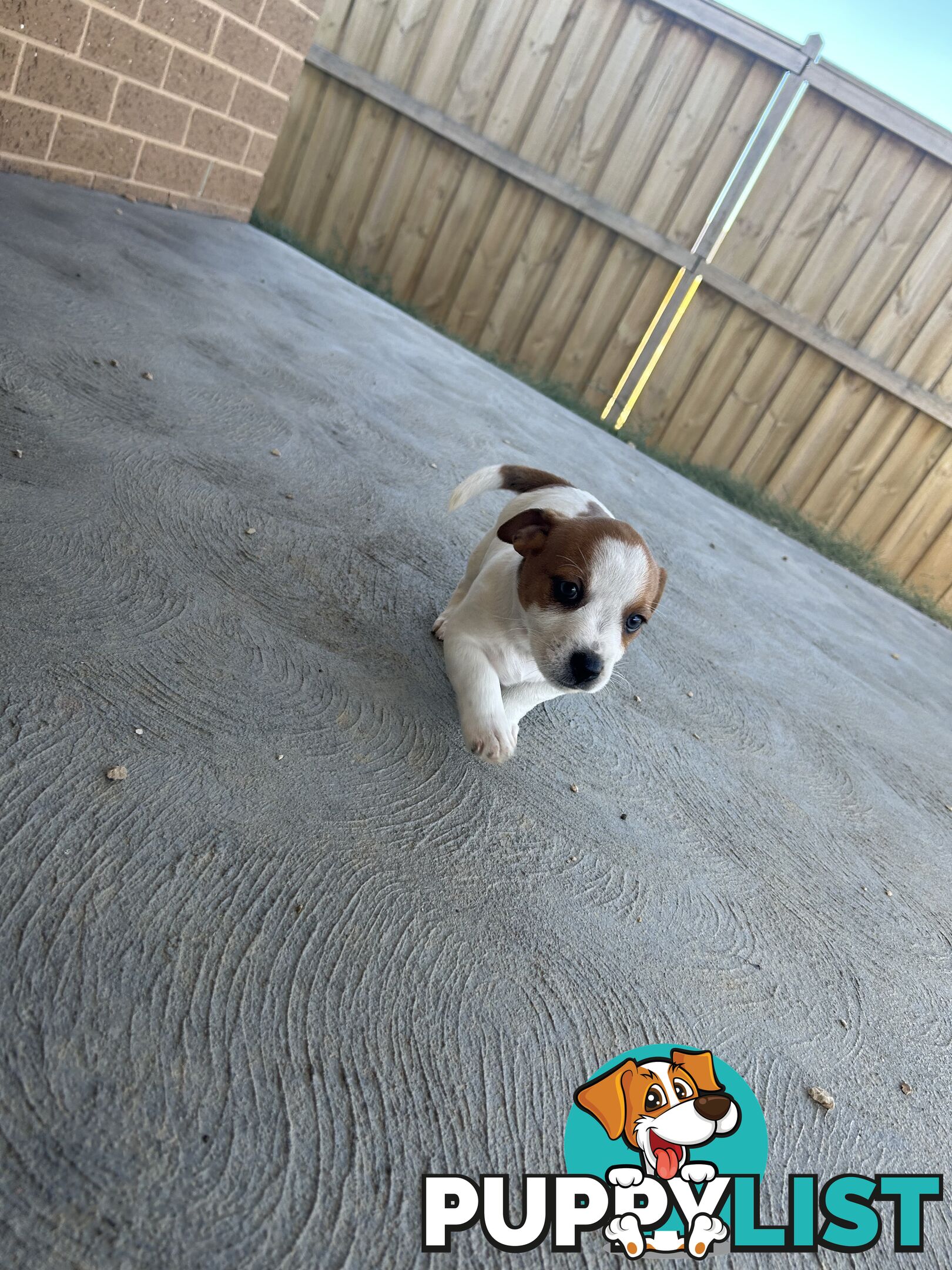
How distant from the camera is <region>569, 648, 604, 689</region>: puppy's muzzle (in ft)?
6.42

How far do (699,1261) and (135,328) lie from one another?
3169 mm

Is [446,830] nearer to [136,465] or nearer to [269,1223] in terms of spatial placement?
[269,1223]

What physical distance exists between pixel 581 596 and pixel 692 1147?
106cm

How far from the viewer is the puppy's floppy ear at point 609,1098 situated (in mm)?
1341

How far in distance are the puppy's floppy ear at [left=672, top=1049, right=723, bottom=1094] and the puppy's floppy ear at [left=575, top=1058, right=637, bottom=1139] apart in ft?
0.40

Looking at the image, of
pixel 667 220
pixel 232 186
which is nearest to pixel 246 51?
pixel 232 186

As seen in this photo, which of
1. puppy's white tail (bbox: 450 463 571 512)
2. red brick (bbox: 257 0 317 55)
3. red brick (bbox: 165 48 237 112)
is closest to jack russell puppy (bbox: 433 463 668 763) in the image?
puppy's white tail (bbox: 450 463 571 512)

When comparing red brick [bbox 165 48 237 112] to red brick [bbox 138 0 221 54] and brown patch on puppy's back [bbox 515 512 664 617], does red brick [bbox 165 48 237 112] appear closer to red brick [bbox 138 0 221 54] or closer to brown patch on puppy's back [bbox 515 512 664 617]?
red brick [bbox 138 0 221 54]

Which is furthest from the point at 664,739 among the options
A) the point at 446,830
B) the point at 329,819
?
the point at 329,819

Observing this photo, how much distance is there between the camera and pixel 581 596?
2.01 metres

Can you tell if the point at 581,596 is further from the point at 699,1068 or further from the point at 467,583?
the point at 699,1068

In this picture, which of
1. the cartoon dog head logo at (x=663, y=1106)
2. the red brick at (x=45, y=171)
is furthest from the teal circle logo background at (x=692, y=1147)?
the red brick at (x=45, y=171)

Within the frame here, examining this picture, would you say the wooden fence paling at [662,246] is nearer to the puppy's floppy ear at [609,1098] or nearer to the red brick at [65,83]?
the red brick at [65,83]

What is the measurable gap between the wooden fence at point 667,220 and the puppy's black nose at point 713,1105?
581 centimetres
